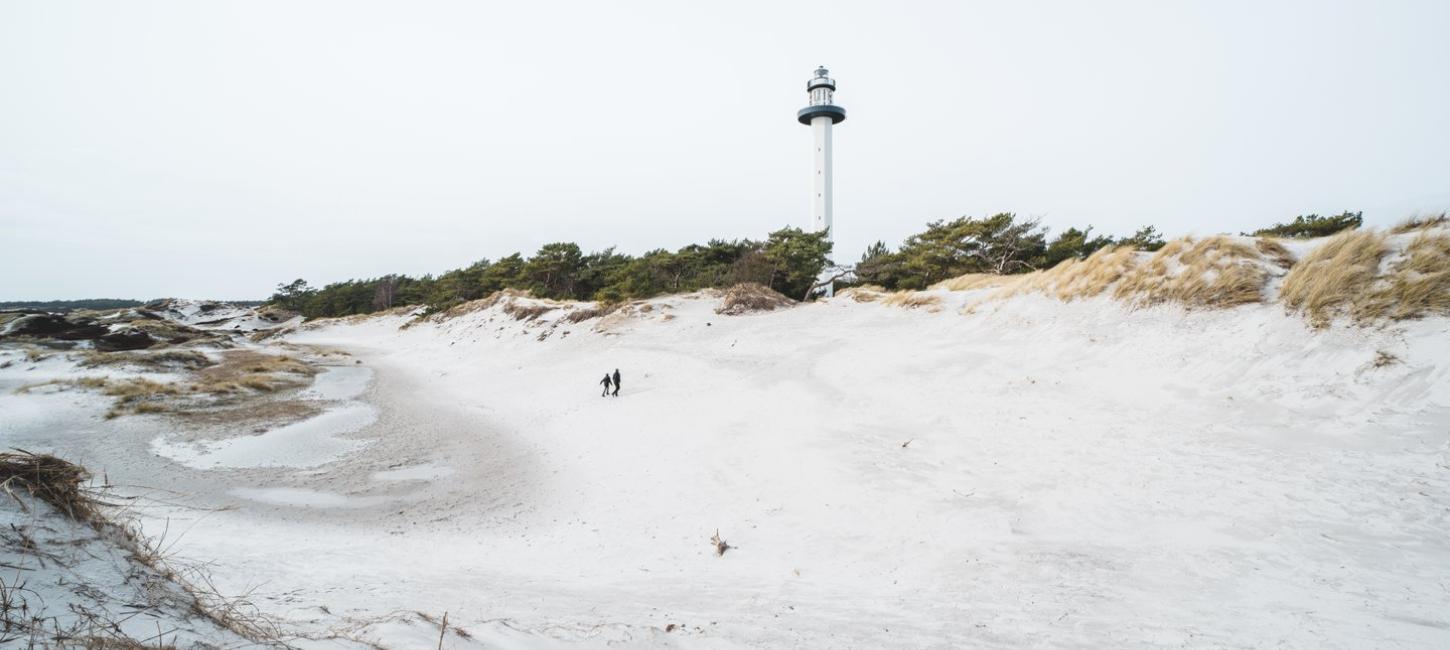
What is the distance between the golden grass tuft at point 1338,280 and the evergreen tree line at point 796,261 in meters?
16.1

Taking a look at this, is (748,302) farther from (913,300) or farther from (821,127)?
(821,127)

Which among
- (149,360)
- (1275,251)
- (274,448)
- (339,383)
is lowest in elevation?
(274,448)

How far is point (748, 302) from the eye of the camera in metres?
24.9

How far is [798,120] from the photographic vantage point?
47.5 metres

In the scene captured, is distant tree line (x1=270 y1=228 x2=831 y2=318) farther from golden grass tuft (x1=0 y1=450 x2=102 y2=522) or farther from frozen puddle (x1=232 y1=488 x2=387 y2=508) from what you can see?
golden grass tuft (x1=0 y1=450 x2=102 y2=522)

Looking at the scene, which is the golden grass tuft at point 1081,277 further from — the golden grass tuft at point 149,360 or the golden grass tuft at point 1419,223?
the golden grass tuft at point 149,360

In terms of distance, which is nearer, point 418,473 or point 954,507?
point 954,507

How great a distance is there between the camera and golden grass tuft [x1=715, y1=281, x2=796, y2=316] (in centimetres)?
2458

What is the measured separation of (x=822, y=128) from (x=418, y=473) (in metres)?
42.7

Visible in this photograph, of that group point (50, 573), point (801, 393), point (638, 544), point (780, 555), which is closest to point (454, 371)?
point (801, 393)

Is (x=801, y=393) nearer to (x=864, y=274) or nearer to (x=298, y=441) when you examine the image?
(x=298, y=441)

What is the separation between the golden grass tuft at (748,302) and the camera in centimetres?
2458

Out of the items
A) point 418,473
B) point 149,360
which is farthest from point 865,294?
point 149,360

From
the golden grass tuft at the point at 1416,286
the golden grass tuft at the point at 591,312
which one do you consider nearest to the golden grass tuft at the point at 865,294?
the golden grass tuft at the point at 591,312
